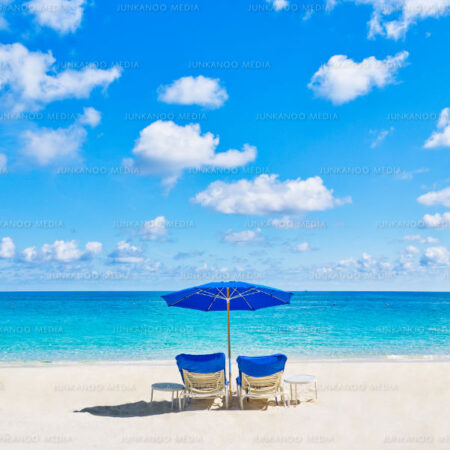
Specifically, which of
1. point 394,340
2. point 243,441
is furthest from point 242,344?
point 243,441

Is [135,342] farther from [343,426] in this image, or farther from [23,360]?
[343,426]

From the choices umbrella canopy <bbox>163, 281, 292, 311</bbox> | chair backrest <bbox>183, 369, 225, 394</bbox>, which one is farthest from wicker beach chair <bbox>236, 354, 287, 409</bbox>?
umbrella canopy <bbox>163, 281, 292, 311</bbox>

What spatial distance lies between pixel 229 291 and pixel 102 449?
11.9 feet

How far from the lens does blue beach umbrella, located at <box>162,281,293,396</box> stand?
7.63 m

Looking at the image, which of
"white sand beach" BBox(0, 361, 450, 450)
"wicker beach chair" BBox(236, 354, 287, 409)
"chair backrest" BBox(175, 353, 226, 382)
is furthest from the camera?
"chair backrest" BBox(175, 353, 226, 382)

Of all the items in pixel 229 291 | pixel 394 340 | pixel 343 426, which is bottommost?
pixel 394 340

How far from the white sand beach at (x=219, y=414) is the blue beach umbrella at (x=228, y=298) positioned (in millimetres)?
1332

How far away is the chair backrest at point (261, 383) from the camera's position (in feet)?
24.6

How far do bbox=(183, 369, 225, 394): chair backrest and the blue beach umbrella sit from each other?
9.2 inches

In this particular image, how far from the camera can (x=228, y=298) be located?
802 centimetres

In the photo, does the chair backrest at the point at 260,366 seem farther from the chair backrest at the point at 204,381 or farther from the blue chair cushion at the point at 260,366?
the chair backrest at the point at 204,381

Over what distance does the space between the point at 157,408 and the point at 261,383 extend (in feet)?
6.38

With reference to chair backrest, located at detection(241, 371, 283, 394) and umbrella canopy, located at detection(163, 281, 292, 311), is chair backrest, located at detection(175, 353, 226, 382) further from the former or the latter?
umbrella canopy, located at detection(163, 281, 292, 311)

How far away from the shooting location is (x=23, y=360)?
1597cm
